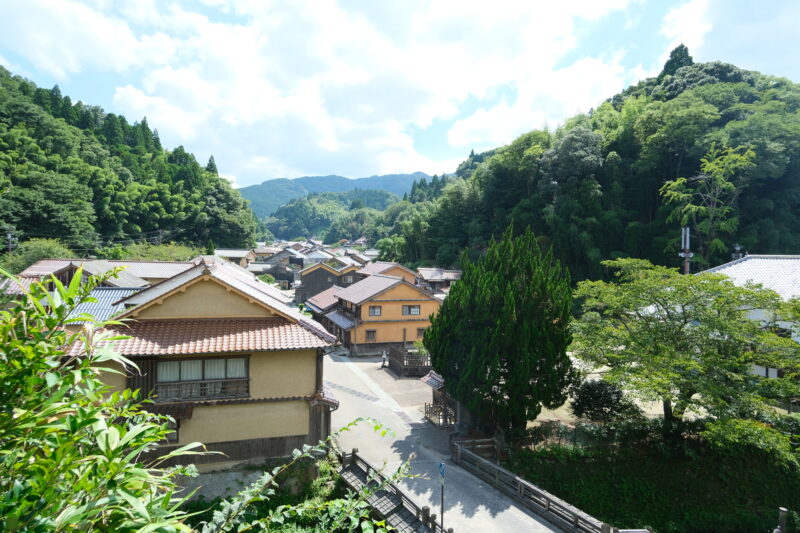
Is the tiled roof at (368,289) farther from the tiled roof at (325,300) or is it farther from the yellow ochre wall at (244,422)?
the yellow ochre wall at (244,422)

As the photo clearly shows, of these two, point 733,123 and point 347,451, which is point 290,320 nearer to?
point 347,451

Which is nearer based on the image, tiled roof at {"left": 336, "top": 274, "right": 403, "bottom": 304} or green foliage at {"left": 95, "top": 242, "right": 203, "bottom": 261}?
tiled roof at {"left": 336, "top": 274, "right": 403, "bottom": 304}

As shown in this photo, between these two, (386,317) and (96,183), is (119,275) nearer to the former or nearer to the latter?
(386,317)

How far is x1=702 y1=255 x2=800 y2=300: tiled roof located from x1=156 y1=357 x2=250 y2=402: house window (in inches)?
879

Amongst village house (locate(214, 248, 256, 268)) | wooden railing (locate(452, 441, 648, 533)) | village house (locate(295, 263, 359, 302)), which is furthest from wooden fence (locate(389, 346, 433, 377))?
village house (locate(214, 248, 256, 268))

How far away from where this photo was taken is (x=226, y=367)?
12961mm

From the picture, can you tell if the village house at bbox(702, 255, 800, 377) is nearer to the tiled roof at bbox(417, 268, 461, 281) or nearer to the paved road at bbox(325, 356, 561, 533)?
the paved road at bbox(325, 356, 561, 533)

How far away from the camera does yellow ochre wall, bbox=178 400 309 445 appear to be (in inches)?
499

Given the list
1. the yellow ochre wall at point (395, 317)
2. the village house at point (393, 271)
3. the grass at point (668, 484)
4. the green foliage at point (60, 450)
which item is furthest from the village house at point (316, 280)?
the green foliage at point (60, 450)

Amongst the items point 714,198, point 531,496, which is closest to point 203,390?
point 531,496

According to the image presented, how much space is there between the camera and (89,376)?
2805 mm

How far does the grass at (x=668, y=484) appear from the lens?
13.9 meters

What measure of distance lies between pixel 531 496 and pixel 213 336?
1105 cm

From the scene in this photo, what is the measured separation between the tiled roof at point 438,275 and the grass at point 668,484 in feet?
113
